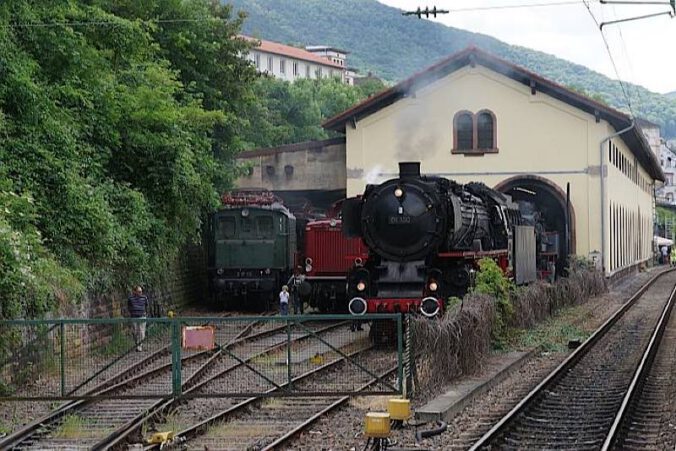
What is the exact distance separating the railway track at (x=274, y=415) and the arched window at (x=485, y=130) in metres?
24.8

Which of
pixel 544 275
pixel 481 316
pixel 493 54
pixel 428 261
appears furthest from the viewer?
pixel 493 54

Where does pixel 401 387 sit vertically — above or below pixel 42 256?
below

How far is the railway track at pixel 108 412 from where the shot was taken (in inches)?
452

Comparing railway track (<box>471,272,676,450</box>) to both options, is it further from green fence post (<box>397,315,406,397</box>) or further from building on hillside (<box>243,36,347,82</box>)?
building on hillside (<box>243,36,347,82</box>)

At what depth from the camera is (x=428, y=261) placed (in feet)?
63.9

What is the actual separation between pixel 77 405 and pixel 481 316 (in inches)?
257

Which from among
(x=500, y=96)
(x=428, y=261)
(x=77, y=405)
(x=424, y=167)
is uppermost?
(x=500, y=96)

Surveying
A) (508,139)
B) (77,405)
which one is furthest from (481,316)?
(508,139)

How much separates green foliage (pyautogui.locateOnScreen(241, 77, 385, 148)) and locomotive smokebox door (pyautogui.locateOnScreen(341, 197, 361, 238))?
36.4m

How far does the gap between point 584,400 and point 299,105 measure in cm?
6060

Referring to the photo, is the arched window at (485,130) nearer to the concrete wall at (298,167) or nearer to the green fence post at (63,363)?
the concrete wall at (298,167)

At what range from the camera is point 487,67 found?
3938cm

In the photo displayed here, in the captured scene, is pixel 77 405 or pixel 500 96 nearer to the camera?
pixel 77 405

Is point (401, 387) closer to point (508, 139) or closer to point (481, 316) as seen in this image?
point (481, 316)
